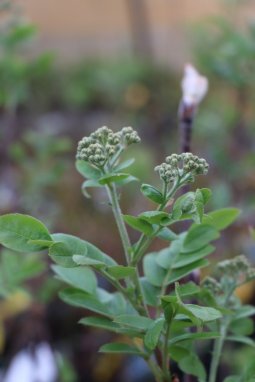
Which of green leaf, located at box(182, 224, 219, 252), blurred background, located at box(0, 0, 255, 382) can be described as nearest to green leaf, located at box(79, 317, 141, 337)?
green leaf, located at box(182, 224, 219, 252)

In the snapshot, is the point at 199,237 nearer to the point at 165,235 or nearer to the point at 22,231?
the point at 165,235

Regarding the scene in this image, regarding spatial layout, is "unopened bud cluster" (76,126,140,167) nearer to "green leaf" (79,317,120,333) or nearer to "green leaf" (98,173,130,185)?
"green leaf" (98,173,130,185)

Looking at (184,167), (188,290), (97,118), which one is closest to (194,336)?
(188,290)

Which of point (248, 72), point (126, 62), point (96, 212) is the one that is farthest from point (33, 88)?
point (248, 72)

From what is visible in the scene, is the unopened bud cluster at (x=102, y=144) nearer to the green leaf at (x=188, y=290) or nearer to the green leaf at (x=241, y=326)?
the green leaf at (x=188, y=290)

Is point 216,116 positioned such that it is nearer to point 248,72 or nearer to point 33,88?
point 248,72

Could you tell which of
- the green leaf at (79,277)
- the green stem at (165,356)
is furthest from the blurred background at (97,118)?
the green stem at (165,356)

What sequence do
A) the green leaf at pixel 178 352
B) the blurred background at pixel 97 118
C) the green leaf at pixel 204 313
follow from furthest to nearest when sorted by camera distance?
→ the blurred background at pixel 97 118, the green leaf at pixel 178 352, the green leaf at pixel 204 313
